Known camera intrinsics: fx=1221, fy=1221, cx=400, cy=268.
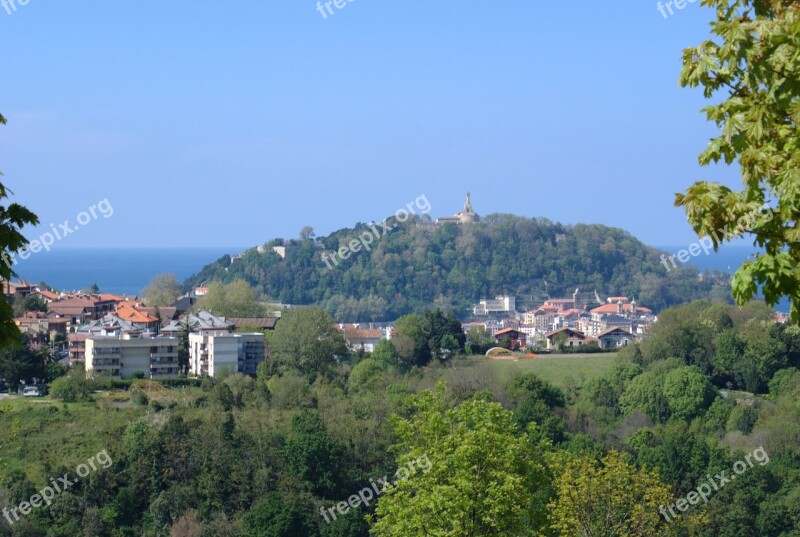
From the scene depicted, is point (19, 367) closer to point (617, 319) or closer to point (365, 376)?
point (365, 376)

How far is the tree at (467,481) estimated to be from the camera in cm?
1211

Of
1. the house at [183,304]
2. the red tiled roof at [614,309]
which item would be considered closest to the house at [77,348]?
the house at [183,304]

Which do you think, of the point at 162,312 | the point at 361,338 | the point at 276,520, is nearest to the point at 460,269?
the point at 361,338

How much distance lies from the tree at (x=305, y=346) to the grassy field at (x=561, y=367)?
18.2 ft

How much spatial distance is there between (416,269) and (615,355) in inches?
2470

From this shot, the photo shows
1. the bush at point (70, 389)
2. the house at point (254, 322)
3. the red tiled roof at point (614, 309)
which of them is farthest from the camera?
the red tiled roof at point (614, 309)

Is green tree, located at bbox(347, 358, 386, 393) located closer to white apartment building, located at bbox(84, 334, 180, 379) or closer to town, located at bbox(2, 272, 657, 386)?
town, located at bbox(2, 272, 657, 386)

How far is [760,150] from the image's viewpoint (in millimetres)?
4801

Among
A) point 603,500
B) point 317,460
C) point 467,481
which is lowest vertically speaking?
point 317,460

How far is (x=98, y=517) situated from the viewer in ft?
84.6

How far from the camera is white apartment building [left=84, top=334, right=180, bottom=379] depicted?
38.6 metres

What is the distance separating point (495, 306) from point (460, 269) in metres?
6.70

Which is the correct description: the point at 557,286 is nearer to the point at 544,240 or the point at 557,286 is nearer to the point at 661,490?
the point at 544,240

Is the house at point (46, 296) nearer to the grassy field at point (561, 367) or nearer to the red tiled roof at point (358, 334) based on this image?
the red tiled roof at point (358, 334)
